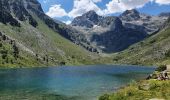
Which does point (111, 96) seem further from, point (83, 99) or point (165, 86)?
point (83, 99)

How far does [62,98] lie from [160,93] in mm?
41339

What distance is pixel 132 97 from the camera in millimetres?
53375

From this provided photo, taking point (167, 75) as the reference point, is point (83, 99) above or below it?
below

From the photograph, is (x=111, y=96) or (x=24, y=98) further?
(x=24, y=98)

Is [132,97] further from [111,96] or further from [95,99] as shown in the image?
[95,99]

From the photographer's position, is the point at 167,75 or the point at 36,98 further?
the point at 36,98

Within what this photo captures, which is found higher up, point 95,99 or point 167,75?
point 167,75

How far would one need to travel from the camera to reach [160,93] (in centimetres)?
5297

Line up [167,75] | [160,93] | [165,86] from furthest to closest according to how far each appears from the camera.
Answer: [167,75], [165,86], [160,93]

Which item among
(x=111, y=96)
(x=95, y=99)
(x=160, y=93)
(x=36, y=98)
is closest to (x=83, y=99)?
(x=95, y=99)

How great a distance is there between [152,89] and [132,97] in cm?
490

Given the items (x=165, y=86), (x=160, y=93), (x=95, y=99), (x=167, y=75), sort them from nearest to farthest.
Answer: (x=160, y=93) → (x=165, y=86) → (x=167, y=75) → (x=95, y=99)

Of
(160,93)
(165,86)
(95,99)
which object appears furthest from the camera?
(95,99)

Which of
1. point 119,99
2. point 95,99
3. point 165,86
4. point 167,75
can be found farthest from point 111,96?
point 95,99
